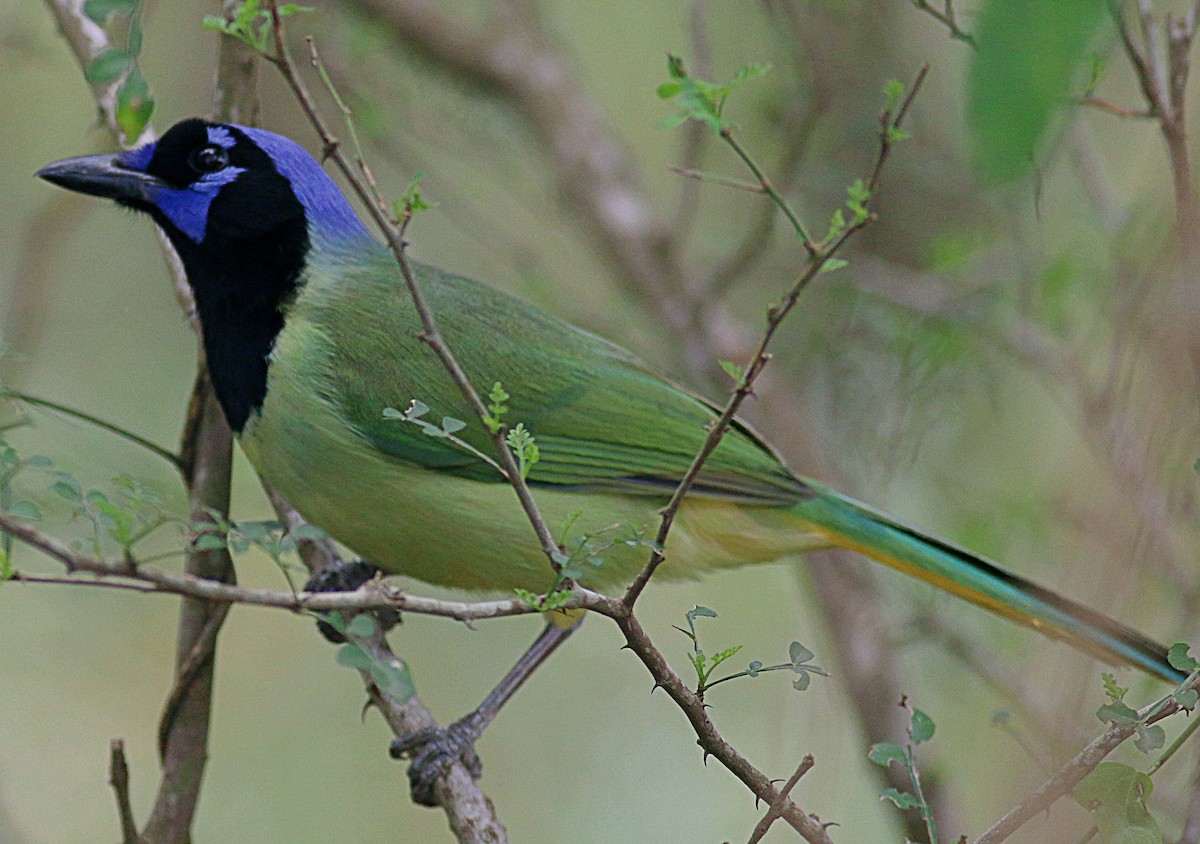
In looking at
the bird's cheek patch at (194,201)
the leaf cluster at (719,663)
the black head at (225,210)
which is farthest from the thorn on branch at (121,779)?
the bird's cheek patch at (194,201)

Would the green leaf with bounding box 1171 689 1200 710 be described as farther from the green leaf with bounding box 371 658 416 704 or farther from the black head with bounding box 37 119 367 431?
the black head with bounding box 37 119 367 431

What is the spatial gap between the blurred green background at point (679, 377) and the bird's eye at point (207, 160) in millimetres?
818

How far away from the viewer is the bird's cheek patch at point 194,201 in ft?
11.6

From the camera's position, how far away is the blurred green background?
15.5ft

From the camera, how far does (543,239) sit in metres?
8.14

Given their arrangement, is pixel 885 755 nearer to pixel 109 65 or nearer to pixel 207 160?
pixel 109 65

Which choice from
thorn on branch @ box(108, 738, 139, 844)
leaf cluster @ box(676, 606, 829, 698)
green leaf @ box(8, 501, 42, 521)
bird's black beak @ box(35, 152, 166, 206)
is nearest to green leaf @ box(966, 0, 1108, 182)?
leaf cluster @ box(676, 606, 829, 698)

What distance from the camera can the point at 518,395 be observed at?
11.5 ft

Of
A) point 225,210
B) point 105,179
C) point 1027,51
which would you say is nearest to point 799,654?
point 1027,51

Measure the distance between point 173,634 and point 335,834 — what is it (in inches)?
51.1

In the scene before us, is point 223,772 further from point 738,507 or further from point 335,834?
point 738,507

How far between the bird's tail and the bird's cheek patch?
1.77 m

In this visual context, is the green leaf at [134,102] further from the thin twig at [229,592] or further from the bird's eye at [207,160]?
the thin twig at [229,592]

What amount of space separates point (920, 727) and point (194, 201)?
2343 mm
